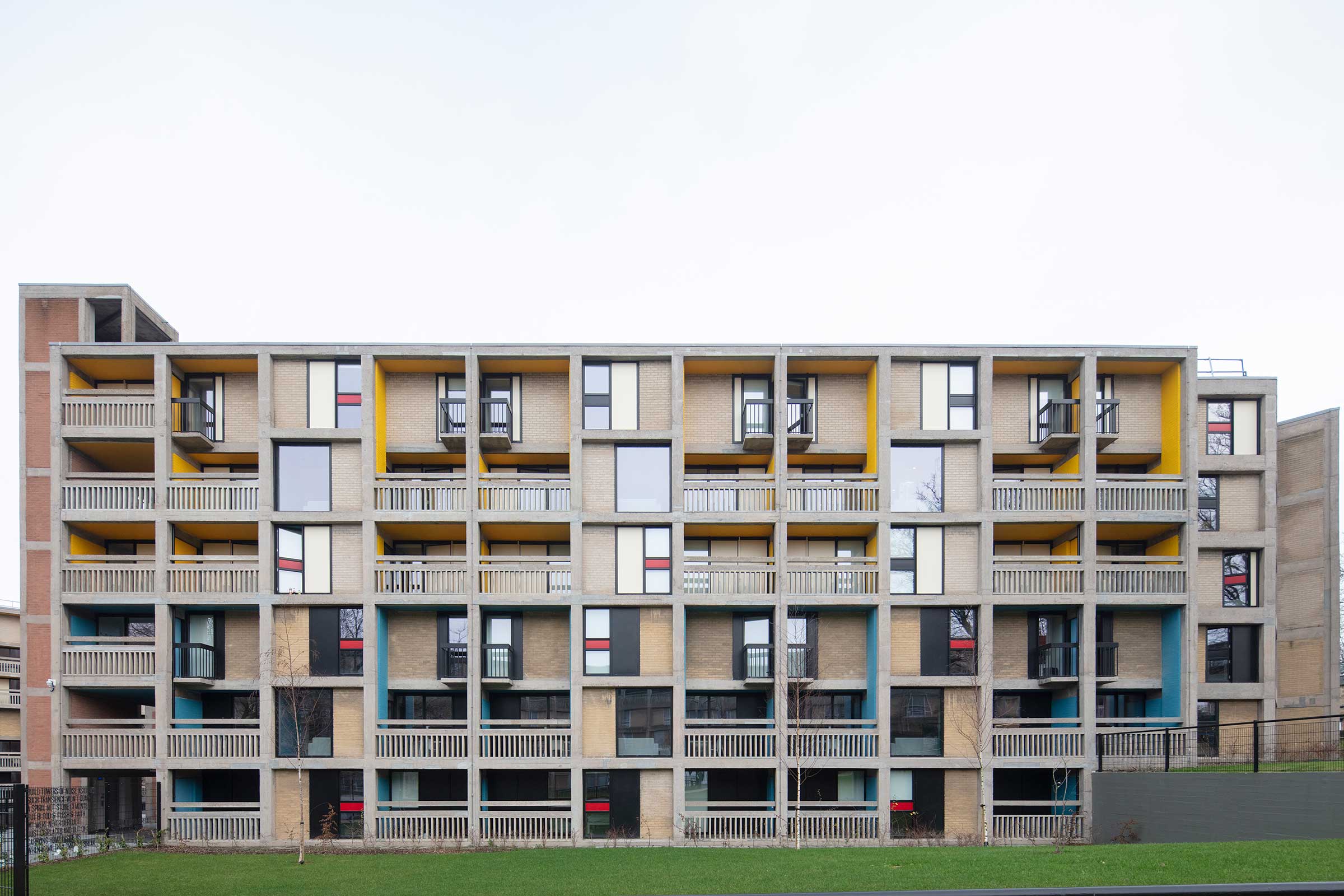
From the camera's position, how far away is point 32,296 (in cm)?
2756

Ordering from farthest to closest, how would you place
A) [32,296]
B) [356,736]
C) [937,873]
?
[32,296], [356,736], [937,873]

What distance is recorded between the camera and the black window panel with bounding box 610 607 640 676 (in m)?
26.3

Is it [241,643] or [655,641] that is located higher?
[655,641]

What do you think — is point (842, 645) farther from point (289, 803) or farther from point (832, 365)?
point (289, 803)

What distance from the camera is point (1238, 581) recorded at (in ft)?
94.4

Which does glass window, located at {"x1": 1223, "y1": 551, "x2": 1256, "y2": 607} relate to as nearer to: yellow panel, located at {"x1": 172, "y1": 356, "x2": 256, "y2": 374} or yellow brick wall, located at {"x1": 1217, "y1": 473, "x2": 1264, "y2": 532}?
yellow brick wall, located at {"x1": 1217, "y1": 473, "x2": 1264, "y2": 532}

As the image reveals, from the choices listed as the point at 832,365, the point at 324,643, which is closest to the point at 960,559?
the point at 832,365

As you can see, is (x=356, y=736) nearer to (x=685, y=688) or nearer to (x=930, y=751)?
(x=685, y=688)

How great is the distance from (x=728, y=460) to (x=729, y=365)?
3.29m

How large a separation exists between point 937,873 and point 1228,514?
2003 cm

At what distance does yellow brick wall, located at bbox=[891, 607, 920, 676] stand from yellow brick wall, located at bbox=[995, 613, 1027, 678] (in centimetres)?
321

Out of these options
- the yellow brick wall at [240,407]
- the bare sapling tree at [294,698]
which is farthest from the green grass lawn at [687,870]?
the yellow brick wall at [240,407]

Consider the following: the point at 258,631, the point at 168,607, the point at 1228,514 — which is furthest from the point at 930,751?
the point at 168,607

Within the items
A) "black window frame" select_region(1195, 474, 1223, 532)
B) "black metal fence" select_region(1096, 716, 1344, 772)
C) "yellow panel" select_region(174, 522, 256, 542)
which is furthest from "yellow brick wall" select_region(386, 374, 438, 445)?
"black window frame" select_region(1195, 474, 1223, 532)
